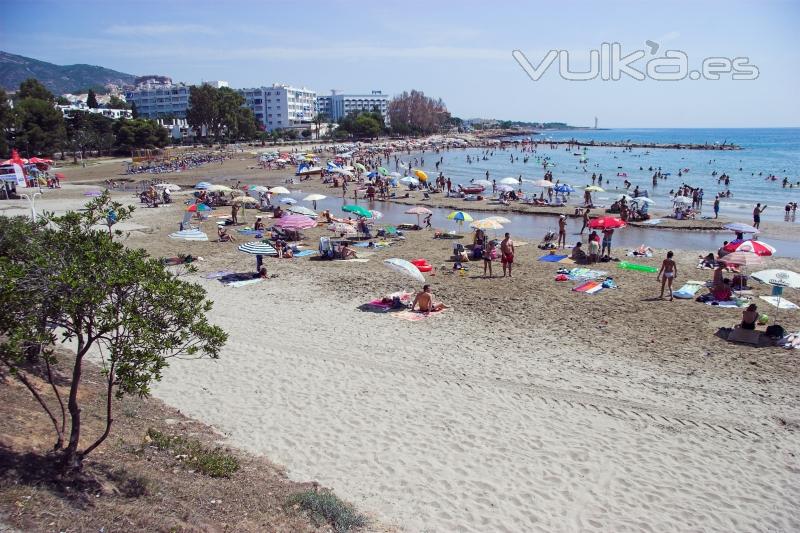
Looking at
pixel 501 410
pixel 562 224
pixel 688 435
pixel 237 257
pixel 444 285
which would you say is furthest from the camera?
pixel 562 224

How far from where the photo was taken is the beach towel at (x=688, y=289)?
13969 millimetres

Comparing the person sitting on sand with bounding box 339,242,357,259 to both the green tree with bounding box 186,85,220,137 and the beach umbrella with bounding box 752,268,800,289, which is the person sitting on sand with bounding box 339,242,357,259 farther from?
the green tree with bounding box 186,85,220,137

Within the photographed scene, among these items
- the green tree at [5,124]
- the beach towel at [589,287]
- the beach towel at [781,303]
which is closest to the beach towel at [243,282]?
the beach towel at [589,287]

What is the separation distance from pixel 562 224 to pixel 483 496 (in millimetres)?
15311

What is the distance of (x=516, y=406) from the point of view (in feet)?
28.0

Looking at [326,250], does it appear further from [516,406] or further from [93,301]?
[93,301]

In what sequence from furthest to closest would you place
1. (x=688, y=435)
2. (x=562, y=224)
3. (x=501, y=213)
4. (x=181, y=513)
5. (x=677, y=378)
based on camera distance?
(x=501, y=213), (x=562, y=224), (x=677, y=378), (x=688, y=435), (x=181, y=513)

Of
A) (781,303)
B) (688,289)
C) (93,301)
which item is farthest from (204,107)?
(93,301)

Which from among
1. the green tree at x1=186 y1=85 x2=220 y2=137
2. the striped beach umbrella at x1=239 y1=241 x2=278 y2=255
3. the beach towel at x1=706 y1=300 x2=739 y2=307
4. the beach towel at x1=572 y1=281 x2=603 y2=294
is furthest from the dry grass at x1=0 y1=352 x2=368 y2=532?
the green tree at x1=186 y1=85 x2=220 y2=137

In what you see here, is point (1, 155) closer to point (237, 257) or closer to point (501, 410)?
point (237, 257)

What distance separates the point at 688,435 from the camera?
25.3ft

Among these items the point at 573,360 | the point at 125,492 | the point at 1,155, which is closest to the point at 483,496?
the point at 125,492

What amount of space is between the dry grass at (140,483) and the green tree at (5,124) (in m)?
58.7

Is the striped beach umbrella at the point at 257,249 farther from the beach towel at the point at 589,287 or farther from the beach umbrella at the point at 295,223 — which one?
the beach towel at the point at 589,287
